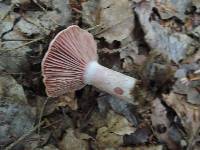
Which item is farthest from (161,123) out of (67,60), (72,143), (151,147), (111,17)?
(111,17)

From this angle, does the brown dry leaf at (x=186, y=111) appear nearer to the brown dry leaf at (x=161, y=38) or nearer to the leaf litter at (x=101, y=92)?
the leaf litter at (x=101, y=92)

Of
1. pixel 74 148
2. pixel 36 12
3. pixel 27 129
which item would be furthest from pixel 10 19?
pixel 74 148

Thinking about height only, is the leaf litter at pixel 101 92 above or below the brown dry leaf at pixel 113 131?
above

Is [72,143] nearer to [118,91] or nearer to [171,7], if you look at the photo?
[118,91]

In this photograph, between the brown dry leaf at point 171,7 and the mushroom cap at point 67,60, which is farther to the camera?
the brown dry leaf at point 171,7

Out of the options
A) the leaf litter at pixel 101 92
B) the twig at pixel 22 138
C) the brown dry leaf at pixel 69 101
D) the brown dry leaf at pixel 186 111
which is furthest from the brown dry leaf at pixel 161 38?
the twig at pixel 22 138

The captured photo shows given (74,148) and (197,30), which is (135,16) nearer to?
(197,30)

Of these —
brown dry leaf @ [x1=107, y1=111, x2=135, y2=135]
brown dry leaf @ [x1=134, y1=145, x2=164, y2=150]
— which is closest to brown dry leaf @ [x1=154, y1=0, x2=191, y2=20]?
brown dry leaf @ [x1=107, y1=111, x2=135, y2=135]

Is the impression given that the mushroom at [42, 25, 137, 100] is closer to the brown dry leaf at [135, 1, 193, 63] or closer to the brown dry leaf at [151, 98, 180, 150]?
the brown dry leaf at [151, 98, 180, 150]
